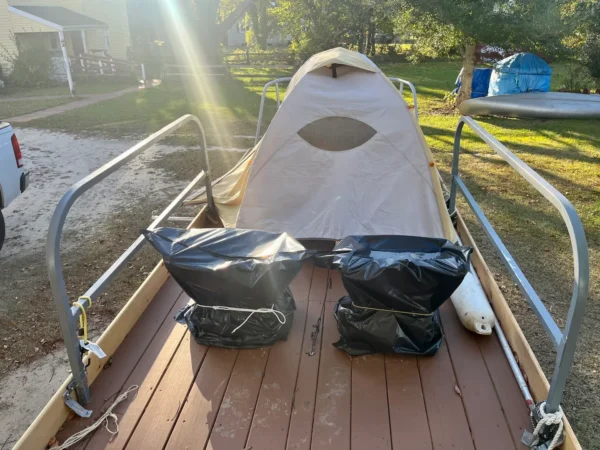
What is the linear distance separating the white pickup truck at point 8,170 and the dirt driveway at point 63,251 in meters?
0.59

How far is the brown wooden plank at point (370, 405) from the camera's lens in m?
2.18

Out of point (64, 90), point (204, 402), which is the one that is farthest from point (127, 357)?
point (64, 90)

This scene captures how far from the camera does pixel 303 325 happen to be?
3043mm

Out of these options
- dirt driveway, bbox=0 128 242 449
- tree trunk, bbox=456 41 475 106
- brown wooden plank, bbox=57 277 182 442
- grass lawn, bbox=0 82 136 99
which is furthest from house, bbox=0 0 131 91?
brown wooden plank, bbox=57 277 182 442

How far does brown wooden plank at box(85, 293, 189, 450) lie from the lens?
2195 millimetres

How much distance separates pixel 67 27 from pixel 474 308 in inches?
860

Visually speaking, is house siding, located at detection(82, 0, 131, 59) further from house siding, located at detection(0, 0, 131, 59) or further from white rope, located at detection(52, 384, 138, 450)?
white rope, located at detection(52, 384, 138, 450)

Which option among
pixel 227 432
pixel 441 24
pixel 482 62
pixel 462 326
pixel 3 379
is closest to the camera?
pixel 227 432

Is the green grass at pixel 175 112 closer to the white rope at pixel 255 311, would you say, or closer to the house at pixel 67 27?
the house at pixel 67 27

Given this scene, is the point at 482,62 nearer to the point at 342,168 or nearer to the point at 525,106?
the point at 525,106

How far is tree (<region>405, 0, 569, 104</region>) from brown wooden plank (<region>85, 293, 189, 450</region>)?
31.6 ft

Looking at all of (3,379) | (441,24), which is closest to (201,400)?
(3,379)

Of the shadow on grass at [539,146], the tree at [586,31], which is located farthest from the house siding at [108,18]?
the tree at [586,31]

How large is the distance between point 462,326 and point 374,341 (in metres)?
0.71
